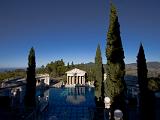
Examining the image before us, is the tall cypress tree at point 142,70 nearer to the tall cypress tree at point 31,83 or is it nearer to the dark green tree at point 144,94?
the dark green tree at point 144,94

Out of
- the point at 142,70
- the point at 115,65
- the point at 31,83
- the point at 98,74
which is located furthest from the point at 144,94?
the point at 31,83

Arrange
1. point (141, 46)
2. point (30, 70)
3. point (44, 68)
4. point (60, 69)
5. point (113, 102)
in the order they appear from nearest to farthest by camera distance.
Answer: point (113, 102) → point (141, 46) → point (30, 70) → point (60, 69) → point (44, 68)

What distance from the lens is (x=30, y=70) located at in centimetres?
2797

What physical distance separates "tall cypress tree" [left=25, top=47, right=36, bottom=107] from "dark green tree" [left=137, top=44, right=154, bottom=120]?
1366 cm

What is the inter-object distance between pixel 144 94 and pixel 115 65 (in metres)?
4.39

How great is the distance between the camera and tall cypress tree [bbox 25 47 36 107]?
2702cm

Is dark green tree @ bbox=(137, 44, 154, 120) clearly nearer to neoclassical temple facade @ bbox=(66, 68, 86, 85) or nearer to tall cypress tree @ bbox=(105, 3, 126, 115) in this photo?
tall cypress tree @ bbox=(105, 3, 126, 115)

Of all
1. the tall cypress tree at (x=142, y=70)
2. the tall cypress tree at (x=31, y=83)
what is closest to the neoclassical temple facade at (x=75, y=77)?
Result: the tall cypress tree at (x=31, y=83)

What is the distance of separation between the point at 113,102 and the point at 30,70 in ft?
47.1

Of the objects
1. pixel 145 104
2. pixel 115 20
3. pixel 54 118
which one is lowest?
pixel 54 118

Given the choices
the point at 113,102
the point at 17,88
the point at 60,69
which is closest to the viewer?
the point at 113,102

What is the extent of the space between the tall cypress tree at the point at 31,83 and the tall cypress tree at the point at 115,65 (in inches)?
505

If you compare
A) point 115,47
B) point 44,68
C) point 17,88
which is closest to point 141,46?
point 115,47

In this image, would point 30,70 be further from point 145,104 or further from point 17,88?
point 145,104
